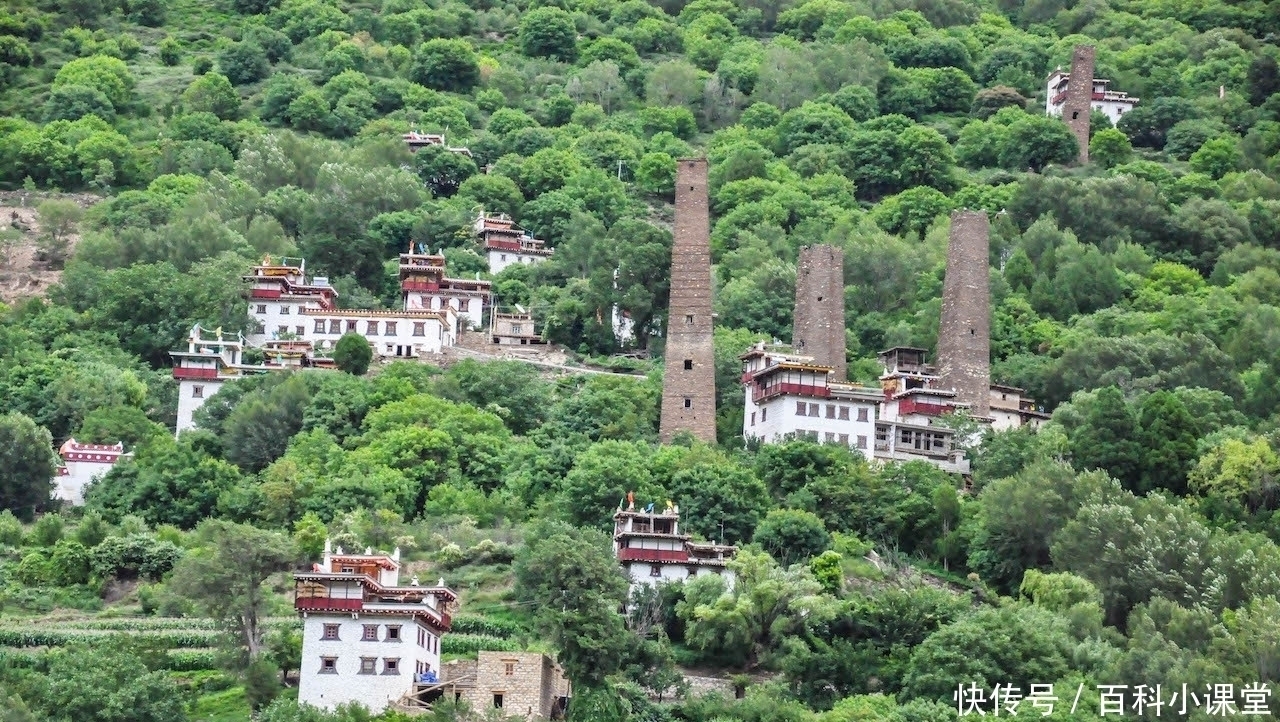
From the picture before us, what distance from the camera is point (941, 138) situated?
6004 inches

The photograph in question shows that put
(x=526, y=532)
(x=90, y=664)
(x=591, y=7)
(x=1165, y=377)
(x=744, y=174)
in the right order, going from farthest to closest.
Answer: (x=591, y=7) < (x=744, y=174) < (x=1165, y=377) < (x=526, y=532) < (x=90, y=664)

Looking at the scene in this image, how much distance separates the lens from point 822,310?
367 feet

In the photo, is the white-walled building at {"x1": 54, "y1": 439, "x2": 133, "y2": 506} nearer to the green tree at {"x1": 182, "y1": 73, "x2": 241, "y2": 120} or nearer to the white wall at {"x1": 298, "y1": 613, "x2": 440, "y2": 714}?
the white wall at {"x1": 298, "y1": 613, "x2": 440, "y2": 714}

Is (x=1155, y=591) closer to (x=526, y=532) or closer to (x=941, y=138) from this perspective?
(x=526, y=532)

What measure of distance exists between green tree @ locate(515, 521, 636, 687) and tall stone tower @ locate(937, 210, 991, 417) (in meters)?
25.9

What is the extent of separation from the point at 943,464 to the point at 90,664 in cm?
3944

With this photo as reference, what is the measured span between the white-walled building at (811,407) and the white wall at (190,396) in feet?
69.6

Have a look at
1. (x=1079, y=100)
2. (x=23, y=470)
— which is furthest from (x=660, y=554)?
(x=1079, y=100)

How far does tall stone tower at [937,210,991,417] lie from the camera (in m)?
110

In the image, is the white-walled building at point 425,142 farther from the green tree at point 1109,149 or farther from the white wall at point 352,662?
the white wall at point 352,662

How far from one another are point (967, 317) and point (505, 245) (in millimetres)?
28869

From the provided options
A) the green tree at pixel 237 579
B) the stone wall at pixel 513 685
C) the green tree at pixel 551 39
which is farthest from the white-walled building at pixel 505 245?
the green tree at pixel 551 39

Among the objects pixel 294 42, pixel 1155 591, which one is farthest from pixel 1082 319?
pixel 294 42

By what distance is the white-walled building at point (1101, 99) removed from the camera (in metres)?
162
